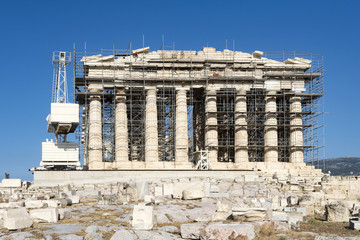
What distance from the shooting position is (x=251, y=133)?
6053cm

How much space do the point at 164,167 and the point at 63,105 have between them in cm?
1210

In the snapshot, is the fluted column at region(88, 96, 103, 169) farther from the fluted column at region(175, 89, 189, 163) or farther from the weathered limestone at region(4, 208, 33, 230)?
the weathered limestone at region(4, 208, 33, 230)

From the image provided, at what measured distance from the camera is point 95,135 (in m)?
51.6

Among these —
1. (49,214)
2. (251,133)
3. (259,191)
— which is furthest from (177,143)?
(49,214)

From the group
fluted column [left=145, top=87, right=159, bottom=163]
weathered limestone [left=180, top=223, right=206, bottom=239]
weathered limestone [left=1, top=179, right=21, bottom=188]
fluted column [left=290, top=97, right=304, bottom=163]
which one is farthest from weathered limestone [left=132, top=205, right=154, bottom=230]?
fluted column [left=290, top=97, right=304, bottom=163]

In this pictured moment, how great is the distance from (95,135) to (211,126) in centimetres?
1229

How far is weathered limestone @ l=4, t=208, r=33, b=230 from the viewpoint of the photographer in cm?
1902

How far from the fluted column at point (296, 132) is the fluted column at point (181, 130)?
11656 millimetres

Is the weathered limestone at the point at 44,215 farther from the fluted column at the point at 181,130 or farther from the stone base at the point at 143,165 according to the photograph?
the fluted column at the point at 181,130

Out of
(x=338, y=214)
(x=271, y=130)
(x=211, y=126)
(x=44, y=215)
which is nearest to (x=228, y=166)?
(x=211, y=126)

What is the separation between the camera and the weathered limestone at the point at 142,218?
19531 mm

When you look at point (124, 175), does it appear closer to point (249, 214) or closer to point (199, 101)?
point (199, 101)

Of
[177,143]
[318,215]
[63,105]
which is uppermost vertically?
[63,105]

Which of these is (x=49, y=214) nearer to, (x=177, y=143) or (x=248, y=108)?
(x=177, y=143)
